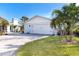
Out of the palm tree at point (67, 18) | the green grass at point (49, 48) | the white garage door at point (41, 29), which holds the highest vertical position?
the palm tree at point (67, 18)

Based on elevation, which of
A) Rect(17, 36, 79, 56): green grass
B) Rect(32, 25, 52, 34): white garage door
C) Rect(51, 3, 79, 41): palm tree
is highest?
Rect(51, 3, 79, 41): palm tree

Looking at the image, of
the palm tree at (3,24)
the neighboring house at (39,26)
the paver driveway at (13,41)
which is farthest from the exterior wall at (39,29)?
the palm tree at (3,24)

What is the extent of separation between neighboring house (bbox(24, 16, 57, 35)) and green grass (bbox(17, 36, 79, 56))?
0.65 ft

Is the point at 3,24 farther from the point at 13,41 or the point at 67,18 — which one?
the point at 67,18

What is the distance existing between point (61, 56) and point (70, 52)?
27 cm

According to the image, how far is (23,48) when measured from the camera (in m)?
5.04

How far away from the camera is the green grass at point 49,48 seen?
4.78m

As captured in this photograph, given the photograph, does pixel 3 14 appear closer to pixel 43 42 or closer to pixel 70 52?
pixel 43 42

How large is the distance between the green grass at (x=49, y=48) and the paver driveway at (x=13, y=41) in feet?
0.45

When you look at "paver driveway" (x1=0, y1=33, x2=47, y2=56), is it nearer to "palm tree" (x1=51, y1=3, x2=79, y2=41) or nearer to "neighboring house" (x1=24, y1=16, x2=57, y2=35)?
"neighboring house" (x1=24, y1=16, x2=57, y2=35)

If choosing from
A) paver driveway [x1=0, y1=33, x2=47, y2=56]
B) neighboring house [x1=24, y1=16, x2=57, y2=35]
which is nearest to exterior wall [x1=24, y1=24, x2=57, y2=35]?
neighboring house [x1=24, y1=16, x2=57, y2=35]

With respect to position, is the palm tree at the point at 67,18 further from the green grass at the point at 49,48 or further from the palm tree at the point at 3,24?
the palm tree at the point at 3,24

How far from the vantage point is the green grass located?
478 centimetres

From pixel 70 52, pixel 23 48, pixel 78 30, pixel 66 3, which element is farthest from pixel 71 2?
pixel 23 48
